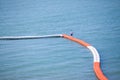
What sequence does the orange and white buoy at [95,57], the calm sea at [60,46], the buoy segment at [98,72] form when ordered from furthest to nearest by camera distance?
the calm sea at [60,46], the orange and white buoy at [95,57], the buoy segment at [98,72]

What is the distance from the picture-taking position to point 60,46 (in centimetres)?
957

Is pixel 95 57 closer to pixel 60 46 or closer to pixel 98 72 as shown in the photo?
pixel 98 72

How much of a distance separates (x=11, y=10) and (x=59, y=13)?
486cm

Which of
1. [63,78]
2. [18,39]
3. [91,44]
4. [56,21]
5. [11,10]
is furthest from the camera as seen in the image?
[11,10]

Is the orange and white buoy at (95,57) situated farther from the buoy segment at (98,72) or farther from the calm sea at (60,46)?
the calm sea at (60,46)

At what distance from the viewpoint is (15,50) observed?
948 centimetres

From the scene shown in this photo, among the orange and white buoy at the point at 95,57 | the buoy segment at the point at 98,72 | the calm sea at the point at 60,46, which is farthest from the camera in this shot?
the calm sea at the point at 60,46

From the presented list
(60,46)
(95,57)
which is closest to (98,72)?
(95,57)

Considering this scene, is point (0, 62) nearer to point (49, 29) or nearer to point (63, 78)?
point (63, 78)

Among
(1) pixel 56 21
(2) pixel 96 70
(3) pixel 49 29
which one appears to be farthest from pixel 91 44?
(1) pixel 56 21

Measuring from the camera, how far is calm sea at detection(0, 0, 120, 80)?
282 inches

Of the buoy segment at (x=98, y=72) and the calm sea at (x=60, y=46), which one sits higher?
the calm sea at (x=60, y=46)

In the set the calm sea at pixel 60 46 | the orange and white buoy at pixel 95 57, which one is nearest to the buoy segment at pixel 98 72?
the orange and white buoy at pixel 95 57

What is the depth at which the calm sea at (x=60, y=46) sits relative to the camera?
282 inches
